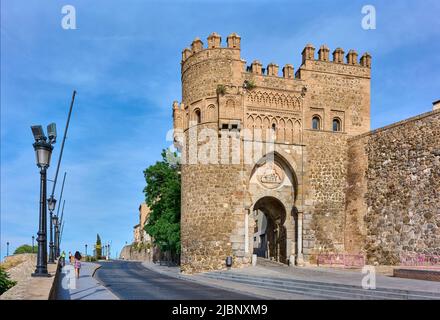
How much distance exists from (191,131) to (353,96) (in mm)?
8716

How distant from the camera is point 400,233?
806 inches

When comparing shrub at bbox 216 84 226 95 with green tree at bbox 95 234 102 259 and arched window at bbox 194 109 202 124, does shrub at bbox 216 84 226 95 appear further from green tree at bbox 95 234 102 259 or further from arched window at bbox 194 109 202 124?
green tree at bbox 95 234 102 259

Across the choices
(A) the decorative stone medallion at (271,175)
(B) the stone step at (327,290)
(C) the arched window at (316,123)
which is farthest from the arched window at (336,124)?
(B) the stone step at (327,290)

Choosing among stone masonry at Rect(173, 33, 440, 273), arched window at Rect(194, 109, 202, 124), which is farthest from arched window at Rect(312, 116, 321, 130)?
arched window at Rect(194, 109, 202, 124)

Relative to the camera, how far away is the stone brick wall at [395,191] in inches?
749

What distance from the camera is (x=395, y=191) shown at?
20938 mm

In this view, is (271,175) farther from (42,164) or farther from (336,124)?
(42,164)

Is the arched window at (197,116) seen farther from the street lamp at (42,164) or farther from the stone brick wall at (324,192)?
the street lamp at (42,164)

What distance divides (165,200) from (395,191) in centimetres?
1556

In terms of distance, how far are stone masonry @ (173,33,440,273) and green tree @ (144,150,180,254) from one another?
20.3 ft

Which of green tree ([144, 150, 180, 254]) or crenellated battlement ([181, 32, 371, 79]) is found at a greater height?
crenellated battlement ([181, 32, 371, 79])

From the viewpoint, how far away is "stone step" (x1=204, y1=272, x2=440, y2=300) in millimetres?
11609
